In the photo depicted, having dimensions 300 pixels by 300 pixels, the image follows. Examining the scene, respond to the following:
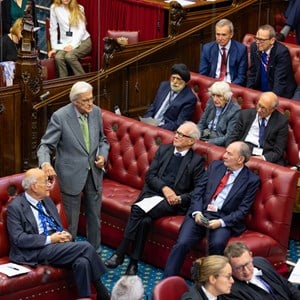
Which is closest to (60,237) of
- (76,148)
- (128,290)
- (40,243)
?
(40,243)

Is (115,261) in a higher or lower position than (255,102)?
lower

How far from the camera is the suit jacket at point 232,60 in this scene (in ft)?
31.6

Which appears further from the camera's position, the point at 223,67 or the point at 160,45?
the point at 160,45

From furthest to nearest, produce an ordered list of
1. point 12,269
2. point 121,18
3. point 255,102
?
point 121,18 → point 255,102 → point 12,269

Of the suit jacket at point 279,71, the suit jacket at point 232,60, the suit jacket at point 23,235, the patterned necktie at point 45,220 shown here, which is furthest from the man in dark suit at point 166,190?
the suit jacket at point 232,60

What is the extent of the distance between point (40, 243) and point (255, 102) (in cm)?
279

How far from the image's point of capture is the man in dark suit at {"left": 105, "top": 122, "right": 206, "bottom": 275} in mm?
7879

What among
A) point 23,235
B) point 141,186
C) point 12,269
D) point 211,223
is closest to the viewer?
point 12,269

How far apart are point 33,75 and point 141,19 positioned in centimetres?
253

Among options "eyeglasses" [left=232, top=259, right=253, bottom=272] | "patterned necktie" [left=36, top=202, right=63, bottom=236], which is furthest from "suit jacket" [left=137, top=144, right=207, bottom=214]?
"eyeglasses" [left=232, top=259, right=253, bottom=272]

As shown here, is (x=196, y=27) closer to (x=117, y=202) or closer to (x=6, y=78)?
(x=6, y=78)

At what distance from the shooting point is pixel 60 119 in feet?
25.2

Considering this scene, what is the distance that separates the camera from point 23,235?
7.04 metres

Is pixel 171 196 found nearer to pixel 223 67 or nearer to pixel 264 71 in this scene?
pixel 264 71
